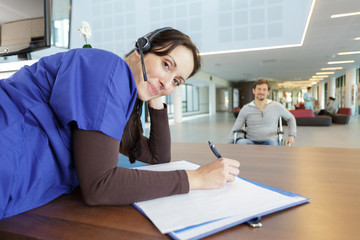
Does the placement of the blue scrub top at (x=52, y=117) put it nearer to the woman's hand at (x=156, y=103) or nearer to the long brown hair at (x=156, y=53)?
the long brown hair at (x=156, y=53)

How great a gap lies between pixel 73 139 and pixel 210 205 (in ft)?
1.19

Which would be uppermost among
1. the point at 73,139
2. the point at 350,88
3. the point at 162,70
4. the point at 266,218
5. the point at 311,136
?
the point at 350,88

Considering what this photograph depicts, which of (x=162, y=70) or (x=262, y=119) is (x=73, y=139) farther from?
(x=262, y=119)

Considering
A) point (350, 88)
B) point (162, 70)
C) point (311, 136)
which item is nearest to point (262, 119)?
point (162, 70)

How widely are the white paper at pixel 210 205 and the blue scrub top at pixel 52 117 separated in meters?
0.21

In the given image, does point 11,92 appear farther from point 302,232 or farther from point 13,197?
point 302,232

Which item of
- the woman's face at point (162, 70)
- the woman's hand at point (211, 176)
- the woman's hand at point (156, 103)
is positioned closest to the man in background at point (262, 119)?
the woman's hand at point (156, 103)

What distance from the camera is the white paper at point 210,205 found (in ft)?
1.43

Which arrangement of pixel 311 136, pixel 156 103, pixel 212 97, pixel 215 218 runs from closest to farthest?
pixel 215 218 → pixel 156 103 → pixel 311 136 → pixel 212 97

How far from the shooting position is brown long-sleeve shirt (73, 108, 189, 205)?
0.51 metres

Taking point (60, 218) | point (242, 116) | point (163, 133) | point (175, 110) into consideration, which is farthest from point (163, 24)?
point (60, 218)

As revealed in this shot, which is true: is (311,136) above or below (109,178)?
below

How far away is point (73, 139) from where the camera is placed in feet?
1.83

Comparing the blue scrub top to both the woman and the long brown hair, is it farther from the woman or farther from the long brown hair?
the long brown hair
